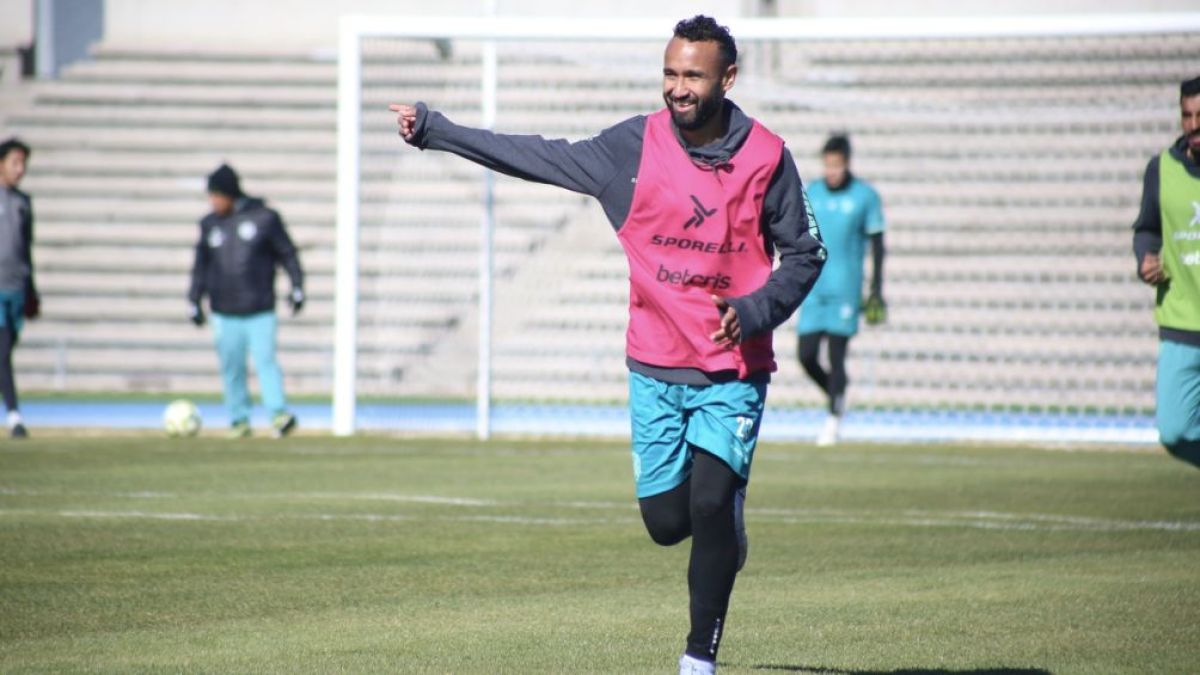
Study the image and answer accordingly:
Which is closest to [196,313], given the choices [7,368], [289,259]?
[289,259]

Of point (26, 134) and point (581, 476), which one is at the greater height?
point (26, 134)

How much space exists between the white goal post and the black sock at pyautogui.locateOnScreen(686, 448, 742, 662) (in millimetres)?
10599

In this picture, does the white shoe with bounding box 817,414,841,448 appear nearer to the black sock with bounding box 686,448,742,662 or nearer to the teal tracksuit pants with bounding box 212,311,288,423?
the teal tracksuit pants with bounding box 212,311,288,423

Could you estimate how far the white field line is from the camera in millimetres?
9789

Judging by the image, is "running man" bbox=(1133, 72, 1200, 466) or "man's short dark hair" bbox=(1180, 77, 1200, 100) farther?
"running man" bbox=(1133, 72, 1200, 466)

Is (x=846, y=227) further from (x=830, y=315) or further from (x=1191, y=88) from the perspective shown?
(x=1191, y=88)

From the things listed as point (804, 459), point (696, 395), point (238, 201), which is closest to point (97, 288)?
point (238, 201)

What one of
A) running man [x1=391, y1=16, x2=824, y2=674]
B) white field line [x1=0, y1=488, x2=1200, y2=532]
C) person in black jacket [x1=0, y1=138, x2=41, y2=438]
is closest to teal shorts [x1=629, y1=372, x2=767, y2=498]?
running man [x1=391, y1=16, x2=824, y2=674]

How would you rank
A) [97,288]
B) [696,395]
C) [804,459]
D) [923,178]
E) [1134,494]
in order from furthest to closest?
[97,288]
[923,178]
[804,459]
[1134,494]
[696,395]

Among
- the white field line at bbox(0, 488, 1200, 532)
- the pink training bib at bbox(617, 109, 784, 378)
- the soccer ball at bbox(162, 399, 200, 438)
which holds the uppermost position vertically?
the pink training bib at bbox(617, 109, 784, 378)

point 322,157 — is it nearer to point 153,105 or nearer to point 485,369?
point 153,105

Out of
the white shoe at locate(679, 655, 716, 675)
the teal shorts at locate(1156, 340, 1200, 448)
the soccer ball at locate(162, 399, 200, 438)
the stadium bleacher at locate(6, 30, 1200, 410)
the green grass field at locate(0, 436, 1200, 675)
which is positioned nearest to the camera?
the white shoe at locate(679, 655, 716, 675)

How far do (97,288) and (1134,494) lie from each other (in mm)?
15812

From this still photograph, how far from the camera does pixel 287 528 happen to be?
929 centimetres
